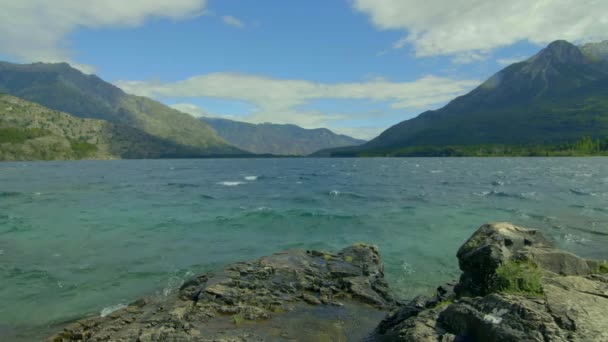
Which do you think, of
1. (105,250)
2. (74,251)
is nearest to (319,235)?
(105,250)

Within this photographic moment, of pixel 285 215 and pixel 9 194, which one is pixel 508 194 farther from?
pixel 9 194

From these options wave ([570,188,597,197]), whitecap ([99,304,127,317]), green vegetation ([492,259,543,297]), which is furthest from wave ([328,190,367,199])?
green vegetation ([492,259,543,297])

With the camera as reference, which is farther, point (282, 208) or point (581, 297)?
point (282, 208)

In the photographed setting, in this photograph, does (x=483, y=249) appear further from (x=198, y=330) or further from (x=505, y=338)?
(x=198, y=330)

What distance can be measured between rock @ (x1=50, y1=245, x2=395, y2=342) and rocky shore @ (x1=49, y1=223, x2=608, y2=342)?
5 cm

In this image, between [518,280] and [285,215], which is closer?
[518,280]

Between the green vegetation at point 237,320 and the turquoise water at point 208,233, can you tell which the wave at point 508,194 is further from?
the green vegetation at point 237,320

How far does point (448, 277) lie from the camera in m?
24.6

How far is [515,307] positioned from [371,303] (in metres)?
9.07

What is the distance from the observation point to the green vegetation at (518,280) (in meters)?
9.71

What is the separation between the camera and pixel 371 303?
A: 17094mm

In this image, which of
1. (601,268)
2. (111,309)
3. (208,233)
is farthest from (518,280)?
(208,233)

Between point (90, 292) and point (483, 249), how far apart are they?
2237 centimetres

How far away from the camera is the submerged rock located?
8180mm
